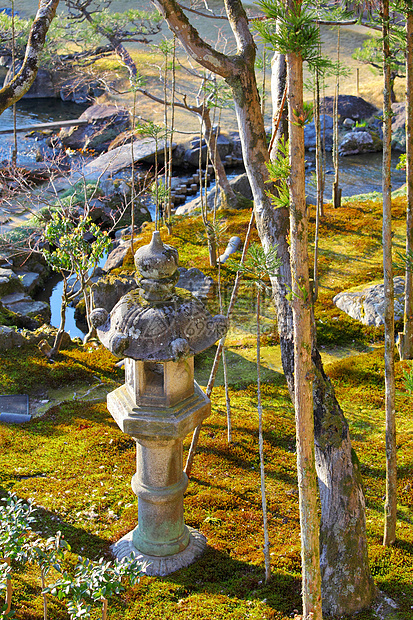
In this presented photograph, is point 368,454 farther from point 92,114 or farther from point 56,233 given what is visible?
point 92,114

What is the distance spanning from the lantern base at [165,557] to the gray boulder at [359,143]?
60.6 feet

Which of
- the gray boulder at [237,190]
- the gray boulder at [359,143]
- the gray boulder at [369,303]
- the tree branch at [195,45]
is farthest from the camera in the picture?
the gray boulder at [359,143]

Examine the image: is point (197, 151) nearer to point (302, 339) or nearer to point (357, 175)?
point (357, 175)

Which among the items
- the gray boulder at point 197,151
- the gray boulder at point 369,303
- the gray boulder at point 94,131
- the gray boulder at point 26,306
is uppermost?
the gray boulder at point 94,131

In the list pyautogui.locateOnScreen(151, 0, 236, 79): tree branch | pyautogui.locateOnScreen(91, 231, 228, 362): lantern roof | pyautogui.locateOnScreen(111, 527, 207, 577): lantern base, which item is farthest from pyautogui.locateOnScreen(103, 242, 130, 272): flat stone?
pyautogui.locateOnScreen(91, 231, 228, 362): lantern roof

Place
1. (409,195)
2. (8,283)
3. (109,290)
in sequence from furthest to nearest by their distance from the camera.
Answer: (8,283) < (109,290) < (409,195)

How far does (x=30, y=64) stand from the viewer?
20.0 feet

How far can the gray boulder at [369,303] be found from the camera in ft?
31.6

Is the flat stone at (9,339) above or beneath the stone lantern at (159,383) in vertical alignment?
beneath

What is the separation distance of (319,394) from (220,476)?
2.09m

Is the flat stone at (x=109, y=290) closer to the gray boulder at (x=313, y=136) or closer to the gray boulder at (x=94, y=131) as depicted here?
the gray boulder at (x=94, y=131)

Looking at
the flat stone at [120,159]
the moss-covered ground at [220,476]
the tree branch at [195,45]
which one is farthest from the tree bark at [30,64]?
the flat stone at [120,159]

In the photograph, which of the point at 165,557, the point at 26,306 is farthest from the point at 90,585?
the point at 26,306

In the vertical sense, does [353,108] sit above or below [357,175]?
above
